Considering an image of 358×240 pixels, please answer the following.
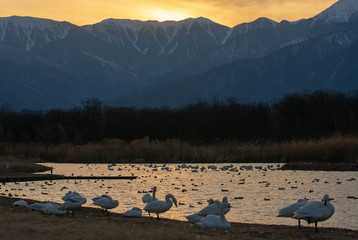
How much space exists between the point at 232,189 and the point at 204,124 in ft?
189

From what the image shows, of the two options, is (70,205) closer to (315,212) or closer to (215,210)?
(215,210)

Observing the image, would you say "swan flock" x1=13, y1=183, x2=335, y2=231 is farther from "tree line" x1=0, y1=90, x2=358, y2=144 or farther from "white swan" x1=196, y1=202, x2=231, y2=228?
"tree line" x1=0, y1=90, x2=358, y2=144

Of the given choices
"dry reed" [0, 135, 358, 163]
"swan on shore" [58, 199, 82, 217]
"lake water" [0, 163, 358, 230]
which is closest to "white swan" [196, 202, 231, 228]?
"lake water" [0, 163, 358, 230]

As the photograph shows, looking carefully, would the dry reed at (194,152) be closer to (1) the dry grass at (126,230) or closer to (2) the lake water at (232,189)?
(2) the lake water at (232,189)

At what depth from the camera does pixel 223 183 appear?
113ft

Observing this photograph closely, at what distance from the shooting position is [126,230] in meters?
15.6

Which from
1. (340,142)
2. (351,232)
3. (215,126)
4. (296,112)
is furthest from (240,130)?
(351,232)

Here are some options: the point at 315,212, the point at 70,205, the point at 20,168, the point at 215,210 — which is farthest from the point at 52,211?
the point at 20,168

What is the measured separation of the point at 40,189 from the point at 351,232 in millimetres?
19303

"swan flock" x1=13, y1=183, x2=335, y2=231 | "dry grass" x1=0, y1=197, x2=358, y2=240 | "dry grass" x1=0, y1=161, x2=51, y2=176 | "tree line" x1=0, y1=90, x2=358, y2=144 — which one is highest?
"tree line" x1=0, y1=90, x2=358, y2=144

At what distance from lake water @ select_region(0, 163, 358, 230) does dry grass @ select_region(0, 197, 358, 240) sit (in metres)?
2.52

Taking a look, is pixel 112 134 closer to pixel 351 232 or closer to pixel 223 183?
pixel 223 183

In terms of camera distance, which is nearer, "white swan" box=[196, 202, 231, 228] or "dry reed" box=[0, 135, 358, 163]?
"white swan" box=[196, 202, 231, 228]

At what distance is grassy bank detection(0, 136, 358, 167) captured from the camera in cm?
4553
